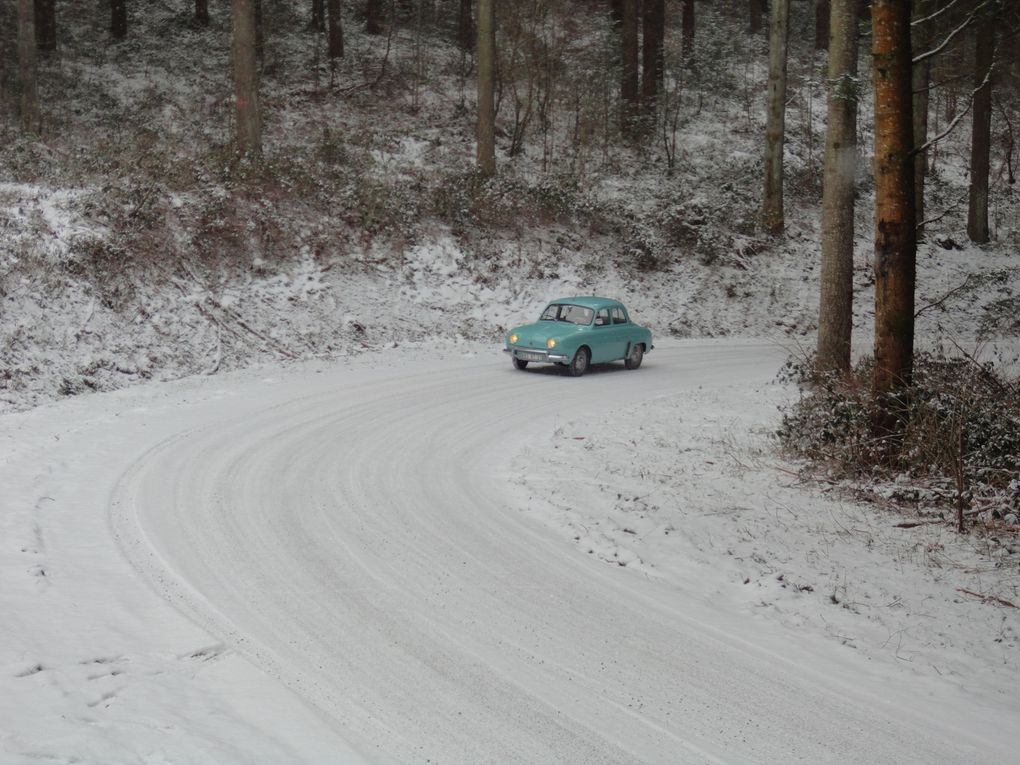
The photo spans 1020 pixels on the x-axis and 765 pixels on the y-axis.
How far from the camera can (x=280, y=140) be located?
27312 millimetres

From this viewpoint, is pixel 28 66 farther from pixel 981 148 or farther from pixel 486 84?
pixel 981 148

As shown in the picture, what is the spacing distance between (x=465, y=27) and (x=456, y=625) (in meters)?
35.4


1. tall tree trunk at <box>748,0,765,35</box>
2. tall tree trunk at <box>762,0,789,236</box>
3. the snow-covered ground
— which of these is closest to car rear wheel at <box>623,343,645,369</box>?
the snow-covered ground

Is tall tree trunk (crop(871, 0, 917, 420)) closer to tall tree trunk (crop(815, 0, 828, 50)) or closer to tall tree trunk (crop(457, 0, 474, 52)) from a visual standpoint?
tall tree trunk (crop(457, 0, 474, 52))

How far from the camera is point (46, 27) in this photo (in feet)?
104

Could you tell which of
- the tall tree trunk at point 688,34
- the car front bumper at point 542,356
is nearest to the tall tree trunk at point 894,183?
the car front bumper at point 542,356

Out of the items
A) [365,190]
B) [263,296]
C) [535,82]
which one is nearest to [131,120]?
[365,190]

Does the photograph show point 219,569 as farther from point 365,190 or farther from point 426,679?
point 365,190

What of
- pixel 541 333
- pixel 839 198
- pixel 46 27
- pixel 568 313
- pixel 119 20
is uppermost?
pixel 119 20

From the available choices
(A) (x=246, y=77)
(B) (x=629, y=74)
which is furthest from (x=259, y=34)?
(B) (x=629, y=74)

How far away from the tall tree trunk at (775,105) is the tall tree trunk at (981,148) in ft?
19.3

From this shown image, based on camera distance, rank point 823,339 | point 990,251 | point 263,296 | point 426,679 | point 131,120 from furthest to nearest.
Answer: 1. point 990,251
2. point 131,120
3. point 263,296
4. point 823,339
5. point 426,679

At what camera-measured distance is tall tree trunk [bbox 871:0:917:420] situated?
355 inches

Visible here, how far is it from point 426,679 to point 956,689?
3103mm
